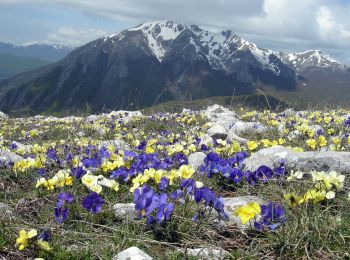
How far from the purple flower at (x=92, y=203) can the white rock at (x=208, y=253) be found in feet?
3.65

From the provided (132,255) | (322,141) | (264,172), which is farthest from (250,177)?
(132,255)

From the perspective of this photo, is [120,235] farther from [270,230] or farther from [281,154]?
[281,154]

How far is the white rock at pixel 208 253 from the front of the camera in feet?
12.2

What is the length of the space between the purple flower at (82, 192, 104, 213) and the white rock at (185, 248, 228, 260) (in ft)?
3.65

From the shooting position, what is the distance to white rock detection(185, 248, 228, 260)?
12.2 feet

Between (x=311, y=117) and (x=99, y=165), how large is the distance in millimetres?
7861

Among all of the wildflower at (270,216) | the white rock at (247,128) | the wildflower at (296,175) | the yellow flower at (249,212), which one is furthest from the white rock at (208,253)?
the white rock at (247,128)

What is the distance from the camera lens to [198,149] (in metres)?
8.66

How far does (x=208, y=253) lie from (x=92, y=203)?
133cm

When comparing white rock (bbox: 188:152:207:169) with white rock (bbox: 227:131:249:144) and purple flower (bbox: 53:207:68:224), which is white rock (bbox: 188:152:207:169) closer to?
white rock (bbox: 227:131:249:144)

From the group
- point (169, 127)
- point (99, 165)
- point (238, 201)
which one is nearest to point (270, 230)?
point (238, 201)

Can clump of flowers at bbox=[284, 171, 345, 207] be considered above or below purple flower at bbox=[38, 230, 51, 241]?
above

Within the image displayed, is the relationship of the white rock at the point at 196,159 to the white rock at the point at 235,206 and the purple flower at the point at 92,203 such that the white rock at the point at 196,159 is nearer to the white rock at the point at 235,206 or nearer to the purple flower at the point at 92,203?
the white rock at the point at 235,206

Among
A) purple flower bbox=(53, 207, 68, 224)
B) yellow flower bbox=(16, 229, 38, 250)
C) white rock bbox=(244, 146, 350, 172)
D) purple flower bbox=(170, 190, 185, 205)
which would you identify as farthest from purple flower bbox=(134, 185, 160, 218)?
white rock bbox=(244, 146, 350, 172)
